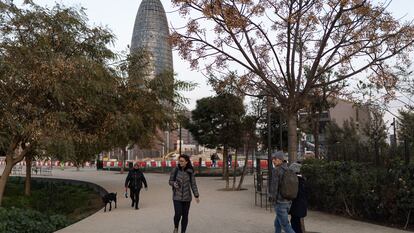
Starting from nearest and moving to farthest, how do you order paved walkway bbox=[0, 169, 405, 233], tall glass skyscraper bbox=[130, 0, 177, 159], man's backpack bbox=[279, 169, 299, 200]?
man's backpack bbox=[279, 169, 299, 200]
paved walkway bbox=[0, 169, 405, 233]
tall glass skyscraper bbox=[130, 0, 177, 159]

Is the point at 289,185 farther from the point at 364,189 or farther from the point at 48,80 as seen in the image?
the point at 48,80

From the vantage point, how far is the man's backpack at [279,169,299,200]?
712 centimetres

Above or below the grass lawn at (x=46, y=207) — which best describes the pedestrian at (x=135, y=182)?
above

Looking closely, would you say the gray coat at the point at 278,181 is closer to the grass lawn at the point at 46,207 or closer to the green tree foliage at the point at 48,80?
the grass lawn at the point at 46,207

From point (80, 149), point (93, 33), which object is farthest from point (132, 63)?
point (80, 149)

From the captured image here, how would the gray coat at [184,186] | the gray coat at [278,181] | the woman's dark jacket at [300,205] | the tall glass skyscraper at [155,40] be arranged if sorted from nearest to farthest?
the gray coat at [278,181] → the woman's dark jacket at [300,205] → the gray coat at [184,186] → the tall glass skyscraper at [155,40]

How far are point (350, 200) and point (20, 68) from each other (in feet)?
31.6

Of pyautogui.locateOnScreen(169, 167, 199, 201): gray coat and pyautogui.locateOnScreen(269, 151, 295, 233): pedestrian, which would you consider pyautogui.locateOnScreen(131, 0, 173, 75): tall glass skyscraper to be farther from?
pyautogui.locateOnScreen(269, 151, 295, 233): pedestrian

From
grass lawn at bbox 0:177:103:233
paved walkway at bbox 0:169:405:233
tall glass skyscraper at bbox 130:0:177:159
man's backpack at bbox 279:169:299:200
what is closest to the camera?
man's backpack at bbox 279:169:299:200

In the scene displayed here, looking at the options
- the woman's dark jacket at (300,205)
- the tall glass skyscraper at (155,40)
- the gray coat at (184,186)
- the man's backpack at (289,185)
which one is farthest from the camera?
the tall glass skyscraper at (155,40)

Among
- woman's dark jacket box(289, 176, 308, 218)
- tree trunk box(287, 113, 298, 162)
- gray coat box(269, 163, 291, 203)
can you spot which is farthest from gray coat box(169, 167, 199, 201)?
tree trunk box(287, 113, 298, 162)

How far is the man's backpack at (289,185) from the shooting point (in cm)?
712

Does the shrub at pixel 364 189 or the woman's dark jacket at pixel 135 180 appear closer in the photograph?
the shrub at pixel 364 189

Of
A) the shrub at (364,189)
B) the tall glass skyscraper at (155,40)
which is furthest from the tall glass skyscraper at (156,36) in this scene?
the shrub at (364,189)
